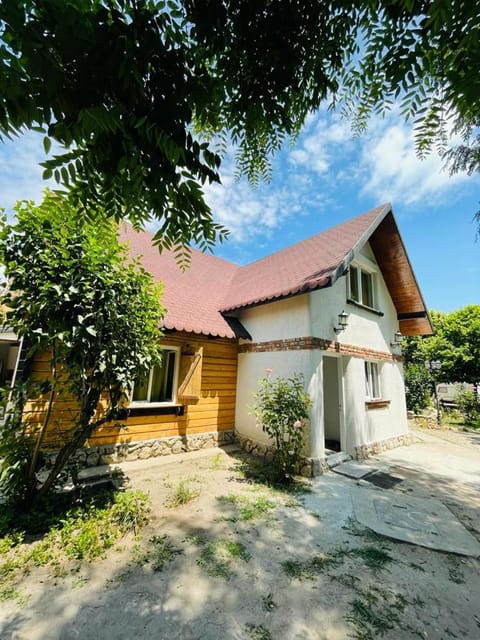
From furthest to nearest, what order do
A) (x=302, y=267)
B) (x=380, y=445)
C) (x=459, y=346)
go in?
(x=459, y=346) → (x=380, y=445) → (x=302, y=267)

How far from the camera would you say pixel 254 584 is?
2.81m

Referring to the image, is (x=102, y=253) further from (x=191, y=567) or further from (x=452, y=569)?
(x=452, y=569)

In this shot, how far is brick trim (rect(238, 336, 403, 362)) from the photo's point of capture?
636 centimetres

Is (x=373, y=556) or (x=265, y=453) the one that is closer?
(x=373, y=556)

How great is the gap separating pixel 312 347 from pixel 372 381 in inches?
160

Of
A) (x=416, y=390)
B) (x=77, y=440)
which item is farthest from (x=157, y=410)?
(x=416, y=390)

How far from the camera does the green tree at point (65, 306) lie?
3.55m

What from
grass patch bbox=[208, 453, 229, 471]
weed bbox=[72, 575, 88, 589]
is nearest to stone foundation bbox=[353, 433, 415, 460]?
grass patch bbox=[208, 453, 229, 471]

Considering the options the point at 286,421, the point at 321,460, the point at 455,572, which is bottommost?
the point at 455,572

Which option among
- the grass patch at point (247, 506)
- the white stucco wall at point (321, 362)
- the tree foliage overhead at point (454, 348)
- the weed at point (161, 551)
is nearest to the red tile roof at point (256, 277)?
the white stucco wall at point (321, 362)

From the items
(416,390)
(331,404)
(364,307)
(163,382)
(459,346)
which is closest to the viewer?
(163,382)

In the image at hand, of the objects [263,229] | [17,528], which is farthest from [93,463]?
[263,229]

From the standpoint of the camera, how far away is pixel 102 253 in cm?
389

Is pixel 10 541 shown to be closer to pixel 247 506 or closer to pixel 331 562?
pixel 247 506
